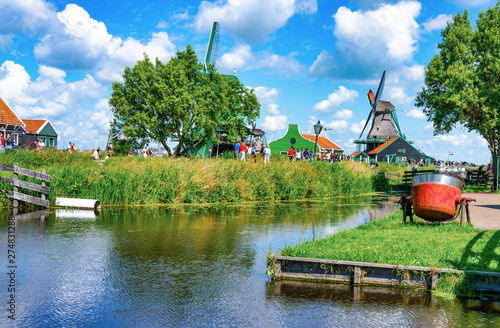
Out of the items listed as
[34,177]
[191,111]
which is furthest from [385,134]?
[34,177]

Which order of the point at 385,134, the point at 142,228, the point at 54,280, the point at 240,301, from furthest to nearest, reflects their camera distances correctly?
the point at 385,134
the point at 142,228
the point at 54,280
the point at 240,301

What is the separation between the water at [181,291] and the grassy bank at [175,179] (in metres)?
6.69

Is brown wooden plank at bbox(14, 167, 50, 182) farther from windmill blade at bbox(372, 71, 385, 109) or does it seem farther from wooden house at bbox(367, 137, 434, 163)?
windmill blade at bbox(372, 71, 385, 109)

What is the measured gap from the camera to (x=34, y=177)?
17.8 metres

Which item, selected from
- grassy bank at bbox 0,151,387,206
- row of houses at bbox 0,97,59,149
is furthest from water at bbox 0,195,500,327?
row of houses at bbox 0,97,59,149

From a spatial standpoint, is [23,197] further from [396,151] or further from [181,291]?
[396,151]

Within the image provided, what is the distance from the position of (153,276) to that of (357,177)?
89.7 ft

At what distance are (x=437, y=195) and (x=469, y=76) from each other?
27.0 metres

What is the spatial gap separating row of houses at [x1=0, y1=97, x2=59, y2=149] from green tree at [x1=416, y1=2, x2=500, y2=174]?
36092mm

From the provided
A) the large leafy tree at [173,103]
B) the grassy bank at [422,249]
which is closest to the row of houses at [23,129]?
the large leafy tree at [173,103]

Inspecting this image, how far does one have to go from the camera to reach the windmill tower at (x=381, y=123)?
98.1 metres

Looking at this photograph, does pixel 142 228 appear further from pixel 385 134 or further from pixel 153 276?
pixel 385 134

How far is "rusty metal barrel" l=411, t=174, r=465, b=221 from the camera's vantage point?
12.0 metres

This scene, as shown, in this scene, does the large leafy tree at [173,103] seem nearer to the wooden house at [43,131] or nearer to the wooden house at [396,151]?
the wooden house at [43,131]
